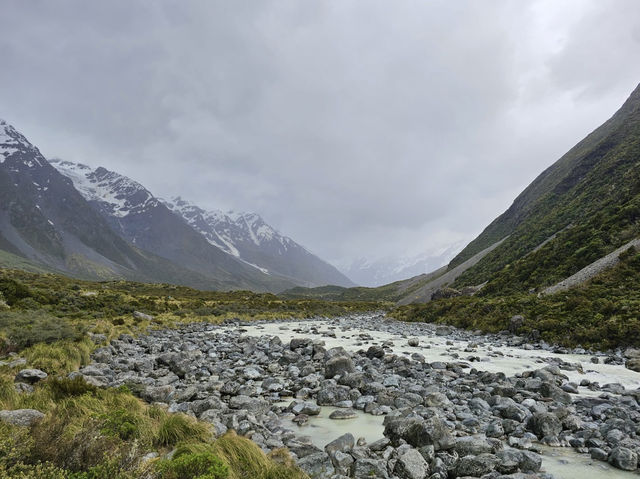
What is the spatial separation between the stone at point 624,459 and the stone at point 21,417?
11492 mm

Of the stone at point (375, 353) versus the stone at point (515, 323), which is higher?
the stone at point (515, 323)

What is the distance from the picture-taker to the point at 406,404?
10.8 m

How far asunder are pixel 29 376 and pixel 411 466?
12055 millimetres

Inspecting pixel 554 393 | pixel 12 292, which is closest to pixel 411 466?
pixel 554 393

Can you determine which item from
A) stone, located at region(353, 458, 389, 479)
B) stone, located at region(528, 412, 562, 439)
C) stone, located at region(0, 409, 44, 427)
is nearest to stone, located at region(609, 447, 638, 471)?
stone, located at region(528, 412, 562, 439)

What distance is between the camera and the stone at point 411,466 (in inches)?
252

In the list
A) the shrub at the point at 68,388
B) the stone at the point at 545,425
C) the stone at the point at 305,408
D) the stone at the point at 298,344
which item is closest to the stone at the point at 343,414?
the stone at the point at 305,408

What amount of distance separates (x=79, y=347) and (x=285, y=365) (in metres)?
9.80

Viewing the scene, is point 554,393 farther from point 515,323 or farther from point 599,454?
point 515,323

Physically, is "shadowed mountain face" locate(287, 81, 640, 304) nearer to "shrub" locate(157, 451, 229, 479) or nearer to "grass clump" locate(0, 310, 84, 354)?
"shrub" locate(157, 451, 229, 479)

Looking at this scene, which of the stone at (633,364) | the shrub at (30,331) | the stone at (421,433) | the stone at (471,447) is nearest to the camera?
the stone at (471,447)

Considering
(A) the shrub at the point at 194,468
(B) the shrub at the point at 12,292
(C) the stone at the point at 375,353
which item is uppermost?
(B) the shrub at the point at 12,292

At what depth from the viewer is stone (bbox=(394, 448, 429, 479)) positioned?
6405 millimetres

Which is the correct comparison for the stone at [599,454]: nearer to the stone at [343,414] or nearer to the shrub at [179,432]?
the stone at [343,414]
